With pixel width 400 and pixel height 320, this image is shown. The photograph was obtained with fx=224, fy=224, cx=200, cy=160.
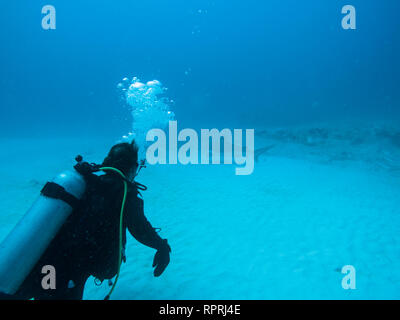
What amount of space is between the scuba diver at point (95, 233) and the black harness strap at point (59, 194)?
61 millimetres

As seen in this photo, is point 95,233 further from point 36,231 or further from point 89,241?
point 36,231

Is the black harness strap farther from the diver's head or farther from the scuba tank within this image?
the diver's head

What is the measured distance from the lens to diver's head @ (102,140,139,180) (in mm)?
2443

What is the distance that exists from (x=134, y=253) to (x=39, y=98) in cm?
10453

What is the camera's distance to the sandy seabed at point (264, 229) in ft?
12.7

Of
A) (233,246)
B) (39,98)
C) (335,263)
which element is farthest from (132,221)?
(39,98)

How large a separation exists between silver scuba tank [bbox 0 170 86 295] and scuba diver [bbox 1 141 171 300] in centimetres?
6

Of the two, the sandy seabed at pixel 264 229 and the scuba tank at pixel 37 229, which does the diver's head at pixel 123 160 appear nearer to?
the scuba tank at pixel 37 229

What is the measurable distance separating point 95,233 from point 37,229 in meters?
0.54

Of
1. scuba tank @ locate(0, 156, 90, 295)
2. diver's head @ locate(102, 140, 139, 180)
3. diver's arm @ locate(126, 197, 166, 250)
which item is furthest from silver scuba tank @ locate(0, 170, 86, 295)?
diver's arm @ locate(126, 197, 166, 250)

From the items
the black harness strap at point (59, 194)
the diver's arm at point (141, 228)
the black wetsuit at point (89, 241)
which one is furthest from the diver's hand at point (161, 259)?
the black harness strap at point (59, 194)
